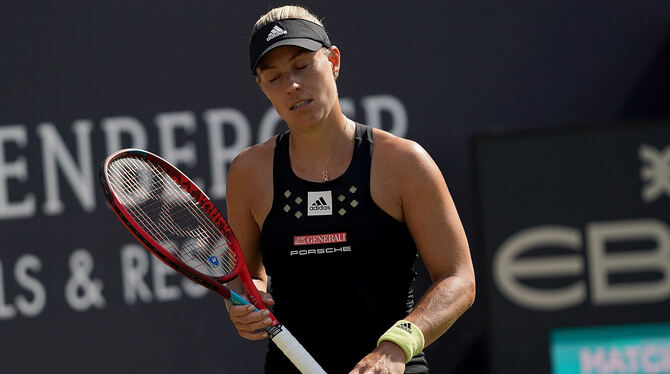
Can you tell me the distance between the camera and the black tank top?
2.54 metres

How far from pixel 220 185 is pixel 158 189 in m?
2.08

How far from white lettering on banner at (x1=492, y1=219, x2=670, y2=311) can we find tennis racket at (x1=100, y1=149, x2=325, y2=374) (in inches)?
71.1

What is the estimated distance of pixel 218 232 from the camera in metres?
2.83

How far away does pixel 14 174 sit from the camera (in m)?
5.02

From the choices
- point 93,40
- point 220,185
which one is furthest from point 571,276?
point 93,40

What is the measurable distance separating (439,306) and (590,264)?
6.77 ft

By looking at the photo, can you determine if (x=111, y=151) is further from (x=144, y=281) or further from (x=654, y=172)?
(x=654, y=172)

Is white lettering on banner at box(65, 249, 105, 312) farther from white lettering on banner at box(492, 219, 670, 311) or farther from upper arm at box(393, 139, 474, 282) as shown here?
upper arm at box(393, 139, 474, 282)

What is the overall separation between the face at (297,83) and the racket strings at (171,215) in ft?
1.37

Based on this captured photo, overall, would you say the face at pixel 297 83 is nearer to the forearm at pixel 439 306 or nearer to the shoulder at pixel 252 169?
the shoulder at pixel 252 169

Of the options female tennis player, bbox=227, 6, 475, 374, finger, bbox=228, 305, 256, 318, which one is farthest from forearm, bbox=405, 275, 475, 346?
finger, bbox=228, 305, 256, 318

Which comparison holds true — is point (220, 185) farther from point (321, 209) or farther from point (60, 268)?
point (321, 209)

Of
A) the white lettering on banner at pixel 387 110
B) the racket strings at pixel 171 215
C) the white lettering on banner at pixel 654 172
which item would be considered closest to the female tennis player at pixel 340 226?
the racket strings at pixel 171 215

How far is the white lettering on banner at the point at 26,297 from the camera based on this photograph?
4945 millimetres
